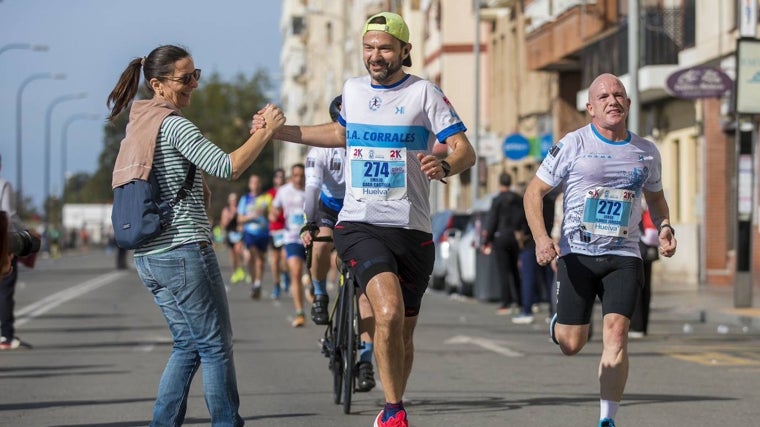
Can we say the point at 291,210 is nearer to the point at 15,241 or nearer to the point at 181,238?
the point at 181,238

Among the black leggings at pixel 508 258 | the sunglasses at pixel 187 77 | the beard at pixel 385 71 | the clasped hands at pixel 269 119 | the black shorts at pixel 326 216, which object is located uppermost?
the beard at pixel 385 71

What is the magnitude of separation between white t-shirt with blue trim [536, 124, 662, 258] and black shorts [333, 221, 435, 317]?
2.51ft

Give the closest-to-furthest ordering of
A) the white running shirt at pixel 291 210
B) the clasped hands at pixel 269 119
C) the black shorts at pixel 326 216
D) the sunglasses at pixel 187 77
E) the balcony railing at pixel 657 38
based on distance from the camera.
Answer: the clasped hands at pixel 269 119 → the sunglasses at pixel 187 77 → the black shorts at pixel 326 216 → the white running shirt at pixel 291 210 → the balcony railing at pixel 657 38

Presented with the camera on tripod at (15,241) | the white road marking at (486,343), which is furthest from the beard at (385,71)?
the white road marking at (486,343)

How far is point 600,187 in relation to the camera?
9078 millimetres

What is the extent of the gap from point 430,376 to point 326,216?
1.46m

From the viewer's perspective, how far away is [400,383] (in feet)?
28.7

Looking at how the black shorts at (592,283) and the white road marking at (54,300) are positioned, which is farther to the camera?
the white road marking at (54,300)

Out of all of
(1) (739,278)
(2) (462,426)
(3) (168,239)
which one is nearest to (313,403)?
(2) (462,426)

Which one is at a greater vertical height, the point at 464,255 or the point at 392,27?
the point at 392,27

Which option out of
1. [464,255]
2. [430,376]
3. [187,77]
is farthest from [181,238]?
[464,255]

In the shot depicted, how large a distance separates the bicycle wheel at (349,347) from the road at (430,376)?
206 millimetres

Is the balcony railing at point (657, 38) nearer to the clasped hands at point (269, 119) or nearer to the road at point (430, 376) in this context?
the road at point (430, 376)

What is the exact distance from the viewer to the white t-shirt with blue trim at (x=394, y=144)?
8.80m
